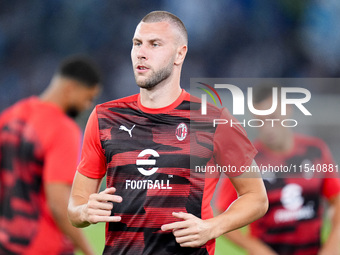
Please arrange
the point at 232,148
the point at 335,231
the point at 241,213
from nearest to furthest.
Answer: the point at 241,213, the point at 232,148, the point at 335,231

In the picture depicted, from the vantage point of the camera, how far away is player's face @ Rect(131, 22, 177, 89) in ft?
8.96

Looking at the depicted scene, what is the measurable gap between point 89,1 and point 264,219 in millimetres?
10763

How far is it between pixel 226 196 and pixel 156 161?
195 cm

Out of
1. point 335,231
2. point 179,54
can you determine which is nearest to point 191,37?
point 335,231

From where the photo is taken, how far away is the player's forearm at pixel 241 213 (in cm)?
261

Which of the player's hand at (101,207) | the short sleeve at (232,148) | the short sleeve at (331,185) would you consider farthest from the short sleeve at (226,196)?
the player's hand at (101,207)

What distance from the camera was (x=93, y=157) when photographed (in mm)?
2832

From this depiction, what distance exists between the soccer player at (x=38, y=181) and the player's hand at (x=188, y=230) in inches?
75.7

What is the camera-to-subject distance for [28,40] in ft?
46.0

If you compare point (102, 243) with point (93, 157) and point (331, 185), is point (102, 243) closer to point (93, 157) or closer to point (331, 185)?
point (331, 185)

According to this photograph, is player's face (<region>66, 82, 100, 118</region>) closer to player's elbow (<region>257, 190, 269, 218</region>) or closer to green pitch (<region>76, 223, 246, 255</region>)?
player's elbow (<region>257, 190, 269, 218</region>)

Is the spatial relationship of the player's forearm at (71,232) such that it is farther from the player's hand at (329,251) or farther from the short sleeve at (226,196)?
the player's hand at (329,251)

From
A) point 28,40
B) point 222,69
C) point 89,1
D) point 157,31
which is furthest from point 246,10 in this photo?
point 157,31

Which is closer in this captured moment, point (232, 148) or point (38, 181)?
point (232, 148)
